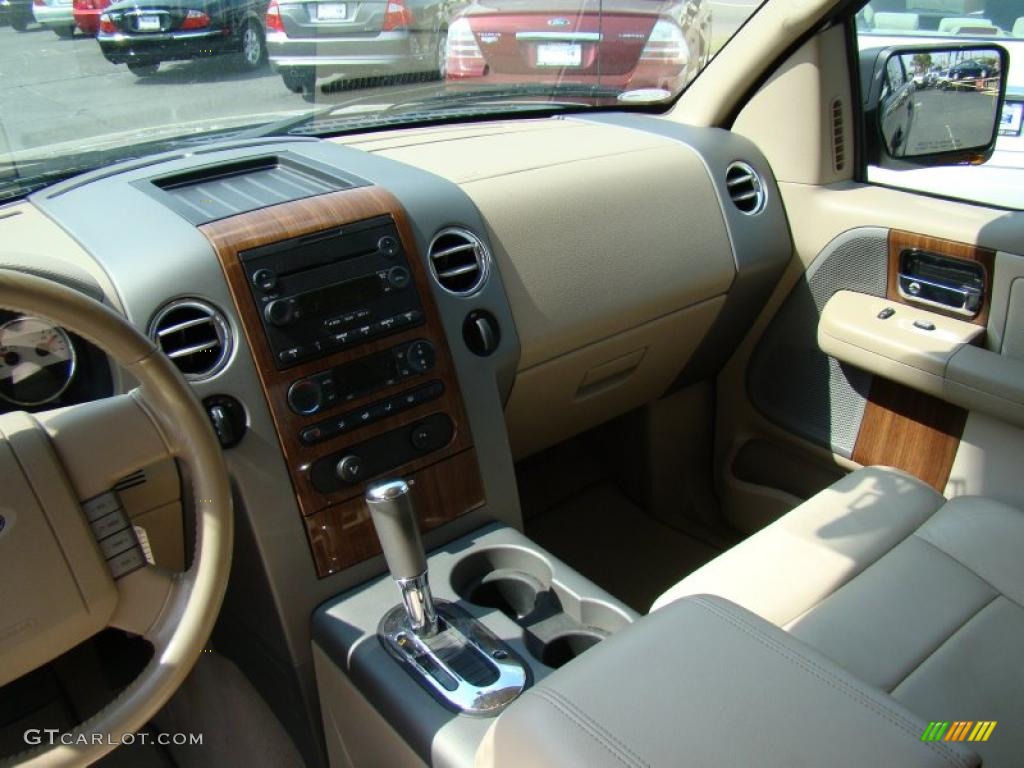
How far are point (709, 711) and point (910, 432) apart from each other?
1.43 meters

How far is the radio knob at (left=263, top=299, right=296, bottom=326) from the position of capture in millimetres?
1474

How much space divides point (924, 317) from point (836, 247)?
0.28m

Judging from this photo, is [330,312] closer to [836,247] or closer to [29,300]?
[29,300]

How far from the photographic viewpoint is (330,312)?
5.04 feet

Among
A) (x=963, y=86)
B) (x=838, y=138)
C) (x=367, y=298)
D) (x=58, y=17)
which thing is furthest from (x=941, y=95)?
(x=58, y=17)

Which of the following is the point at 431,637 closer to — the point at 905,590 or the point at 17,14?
the point at 905,590

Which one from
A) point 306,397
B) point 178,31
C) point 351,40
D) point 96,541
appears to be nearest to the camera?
point 96,541

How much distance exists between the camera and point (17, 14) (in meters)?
1.65

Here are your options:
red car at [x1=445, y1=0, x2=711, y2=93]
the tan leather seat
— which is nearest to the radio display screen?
the tan leather seat

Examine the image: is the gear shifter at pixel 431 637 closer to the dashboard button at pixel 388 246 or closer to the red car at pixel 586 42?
the dashboard button at pixel 388 246

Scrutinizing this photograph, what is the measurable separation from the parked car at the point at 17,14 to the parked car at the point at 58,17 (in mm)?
36

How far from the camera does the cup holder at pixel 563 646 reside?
1.44m

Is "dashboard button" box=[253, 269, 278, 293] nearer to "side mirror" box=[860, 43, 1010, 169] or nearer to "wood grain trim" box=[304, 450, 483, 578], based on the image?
"wood grain trim" box=[304, 450, 483, 578]

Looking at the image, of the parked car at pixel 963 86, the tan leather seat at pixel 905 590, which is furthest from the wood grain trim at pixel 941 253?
the tan leather seat at pixel 905 590
